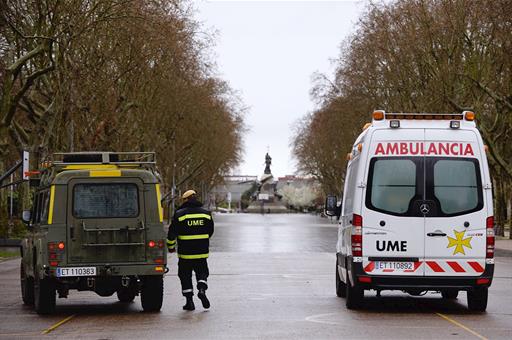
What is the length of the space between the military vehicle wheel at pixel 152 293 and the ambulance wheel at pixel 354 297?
8.84ft

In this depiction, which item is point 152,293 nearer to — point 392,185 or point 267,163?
point 392,185

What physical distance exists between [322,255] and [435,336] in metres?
23.7

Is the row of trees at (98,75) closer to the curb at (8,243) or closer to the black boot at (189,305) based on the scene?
the curb at (8,243)

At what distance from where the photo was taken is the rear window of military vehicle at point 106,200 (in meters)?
16.7

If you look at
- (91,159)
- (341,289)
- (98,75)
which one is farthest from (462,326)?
(98,75)

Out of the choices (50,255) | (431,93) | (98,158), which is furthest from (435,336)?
(431,93)

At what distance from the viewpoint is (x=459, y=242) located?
1655 cm

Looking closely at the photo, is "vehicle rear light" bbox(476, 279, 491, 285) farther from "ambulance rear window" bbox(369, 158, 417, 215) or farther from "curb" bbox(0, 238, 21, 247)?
"curb" bbox(0, 238, 21, 247)

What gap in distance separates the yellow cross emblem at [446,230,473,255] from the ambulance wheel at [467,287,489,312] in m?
0.65

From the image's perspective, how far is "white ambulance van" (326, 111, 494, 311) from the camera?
16469 millimetres

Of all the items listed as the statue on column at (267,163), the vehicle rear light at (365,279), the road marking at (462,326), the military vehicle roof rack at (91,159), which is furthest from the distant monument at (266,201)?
the road marking at (462,326)

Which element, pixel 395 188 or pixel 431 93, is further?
pixel 431 93

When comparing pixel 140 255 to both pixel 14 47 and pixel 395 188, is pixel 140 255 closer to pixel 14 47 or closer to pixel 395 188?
pixel 395 188

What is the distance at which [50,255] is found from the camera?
16.4 metres
